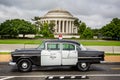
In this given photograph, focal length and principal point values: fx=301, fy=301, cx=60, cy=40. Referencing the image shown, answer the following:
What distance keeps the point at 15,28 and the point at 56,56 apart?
96.7 meters

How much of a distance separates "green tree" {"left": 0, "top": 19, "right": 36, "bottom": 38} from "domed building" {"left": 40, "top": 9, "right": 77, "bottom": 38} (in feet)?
76.0

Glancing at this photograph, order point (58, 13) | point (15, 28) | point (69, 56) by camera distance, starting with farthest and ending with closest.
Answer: point (58, 13), point (15, 28), point (69, 56)

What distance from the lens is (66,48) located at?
586 inches

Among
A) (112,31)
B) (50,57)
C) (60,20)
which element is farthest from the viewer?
(60,20)

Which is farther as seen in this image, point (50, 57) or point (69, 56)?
point (69, 56)

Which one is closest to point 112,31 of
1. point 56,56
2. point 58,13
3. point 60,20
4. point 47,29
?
point 47,29

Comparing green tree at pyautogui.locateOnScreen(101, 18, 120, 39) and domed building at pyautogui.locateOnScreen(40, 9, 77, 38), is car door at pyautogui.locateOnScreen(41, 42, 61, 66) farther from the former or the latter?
domed building at pyautogui.locateOnScreen(40, 9, 77, 38)

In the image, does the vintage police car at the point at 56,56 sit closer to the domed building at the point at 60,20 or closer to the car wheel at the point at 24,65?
the car wheel at the point at 24,65

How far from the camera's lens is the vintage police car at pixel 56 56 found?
14.4 meters

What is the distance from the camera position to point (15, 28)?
10981cm

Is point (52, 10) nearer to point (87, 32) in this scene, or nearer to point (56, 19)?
point (56, 19)

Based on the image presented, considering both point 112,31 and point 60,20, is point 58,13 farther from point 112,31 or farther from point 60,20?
point 112,31

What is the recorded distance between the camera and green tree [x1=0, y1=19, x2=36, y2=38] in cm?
10825

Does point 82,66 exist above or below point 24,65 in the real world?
below
